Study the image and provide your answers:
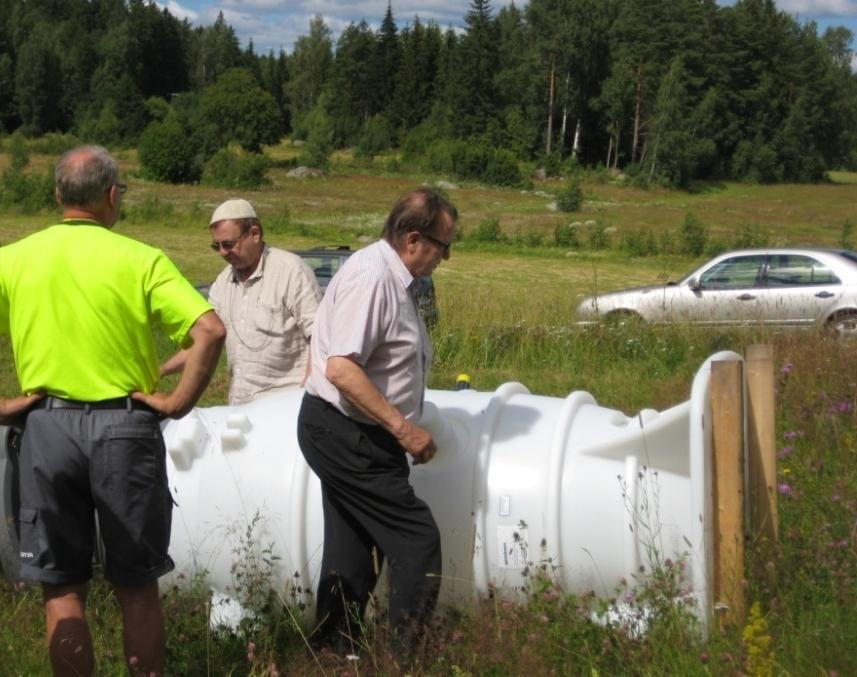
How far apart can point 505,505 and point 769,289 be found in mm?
11936

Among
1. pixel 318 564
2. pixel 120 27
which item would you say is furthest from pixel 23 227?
pixel 120 27

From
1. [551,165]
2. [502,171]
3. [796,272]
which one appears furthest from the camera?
[551,165]

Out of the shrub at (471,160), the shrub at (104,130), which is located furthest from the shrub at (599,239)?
the shrub at (104,130)

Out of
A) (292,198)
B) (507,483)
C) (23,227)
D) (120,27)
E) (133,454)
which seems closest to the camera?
(133,454)

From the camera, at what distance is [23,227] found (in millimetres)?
40344

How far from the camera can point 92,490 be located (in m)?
3.15

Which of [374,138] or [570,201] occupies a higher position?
[374,138]

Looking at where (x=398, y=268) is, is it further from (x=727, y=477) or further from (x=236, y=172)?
(x=236, y=172)

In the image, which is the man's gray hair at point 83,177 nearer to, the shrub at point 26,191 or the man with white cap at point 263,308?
the man with white cap at point 263,308

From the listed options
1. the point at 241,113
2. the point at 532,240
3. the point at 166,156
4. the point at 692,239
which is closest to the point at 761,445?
the point at 692,239

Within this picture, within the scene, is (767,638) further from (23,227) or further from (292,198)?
(292,198)

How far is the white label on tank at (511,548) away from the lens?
3.86m

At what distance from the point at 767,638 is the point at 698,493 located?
663mm

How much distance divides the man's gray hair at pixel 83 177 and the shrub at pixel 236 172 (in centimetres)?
6794
